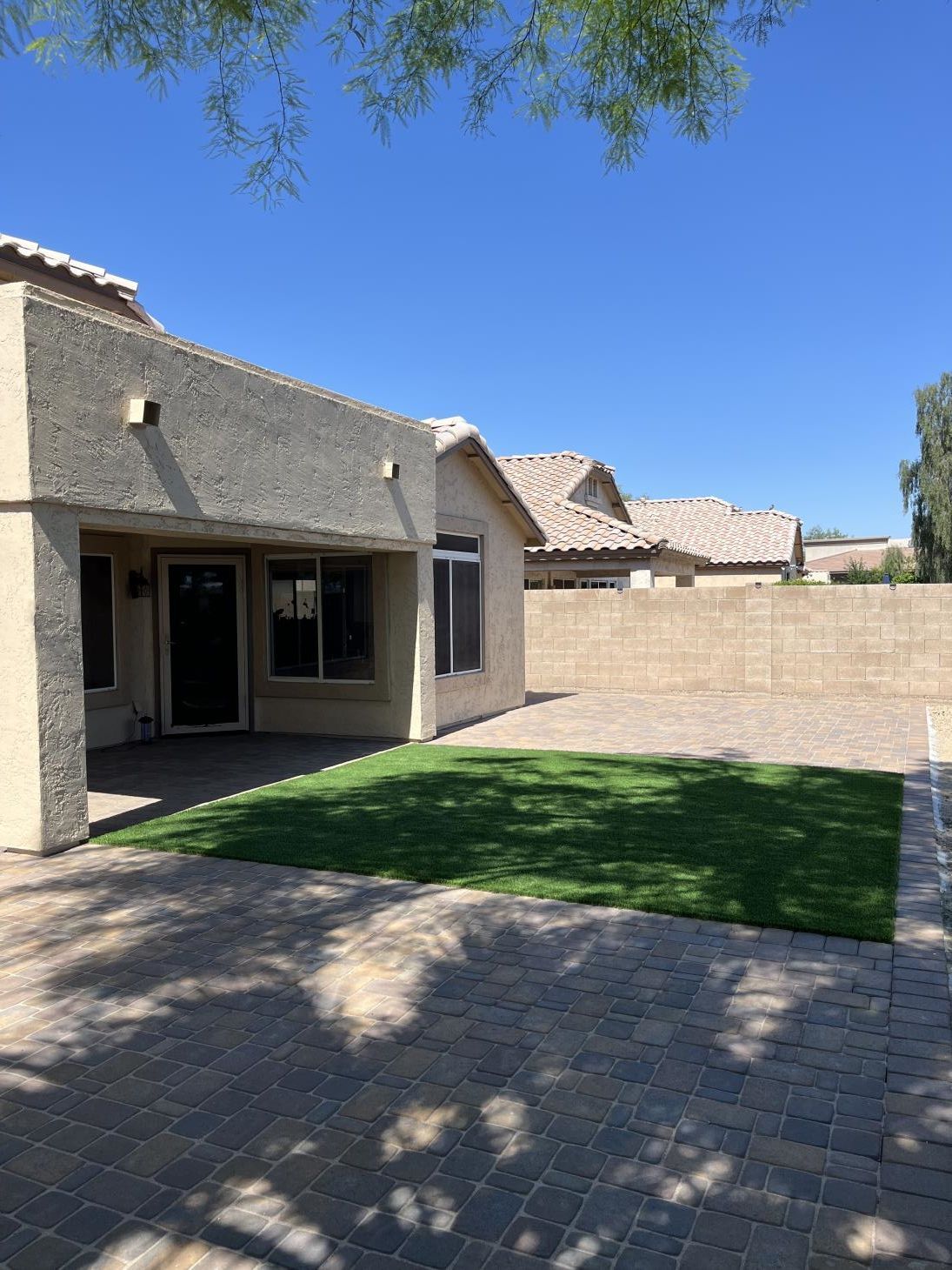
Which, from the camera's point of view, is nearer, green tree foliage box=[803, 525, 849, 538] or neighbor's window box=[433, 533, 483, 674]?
neighbor's window box=[433, 533, 483, 674]

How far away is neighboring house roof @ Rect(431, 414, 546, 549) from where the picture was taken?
585 inches

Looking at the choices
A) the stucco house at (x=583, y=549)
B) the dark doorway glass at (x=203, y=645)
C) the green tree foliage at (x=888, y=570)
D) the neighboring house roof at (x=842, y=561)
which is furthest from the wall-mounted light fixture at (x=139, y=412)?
the neighboring house roof at (x=842, y=561)

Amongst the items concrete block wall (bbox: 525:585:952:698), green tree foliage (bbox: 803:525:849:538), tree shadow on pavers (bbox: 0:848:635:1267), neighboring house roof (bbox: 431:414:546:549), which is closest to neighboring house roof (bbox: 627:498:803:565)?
concrete block wall (bbox: 525:585:952:698)

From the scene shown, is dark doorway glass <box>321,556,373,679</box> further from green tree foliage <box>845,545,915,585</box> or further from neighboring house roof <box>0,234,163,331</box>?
green tree foliage <box>845,545,915,585</box>

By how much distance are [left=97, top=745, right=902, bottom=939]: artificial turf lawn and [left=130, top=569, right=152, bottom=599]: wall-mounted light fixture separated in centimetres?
417

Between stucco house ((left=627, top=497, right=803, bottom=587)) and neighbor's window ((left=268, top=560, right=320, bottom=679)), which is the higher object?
stucco house ((left=627, top=497, right=803, bottom=587))

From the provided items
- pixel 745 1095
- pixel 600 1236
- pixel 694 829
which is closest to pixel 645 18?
pixel 694 829

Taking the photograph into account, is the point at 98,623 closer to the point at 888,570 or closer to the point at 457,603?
the point at 457,603

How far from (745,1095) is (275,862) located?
4.50 m

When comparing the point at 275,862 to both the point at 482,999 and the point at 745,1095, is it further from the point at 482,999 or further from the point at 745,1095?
the point at 745,1095

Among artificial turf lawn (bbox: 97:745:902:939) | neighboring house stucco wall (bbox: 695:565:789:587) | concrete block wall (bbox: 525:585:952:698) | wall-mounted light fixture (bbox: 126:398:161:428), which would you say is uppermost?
wall-mounted light fixture (bbox: 126:398:161:428)

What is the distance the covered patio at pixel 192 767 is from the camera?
9.98m

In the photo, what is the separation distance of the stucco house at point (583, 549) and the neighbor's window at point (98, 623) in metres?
9.74

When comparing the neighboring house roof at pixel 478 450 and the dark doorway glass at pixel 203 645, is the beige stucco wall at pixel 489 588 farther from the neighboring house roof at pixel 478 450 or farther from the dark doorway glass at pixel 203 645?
the dark doorway glass at pixel 203 645
